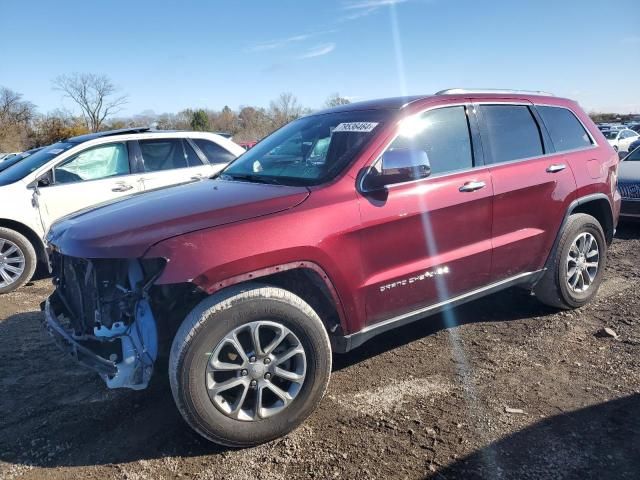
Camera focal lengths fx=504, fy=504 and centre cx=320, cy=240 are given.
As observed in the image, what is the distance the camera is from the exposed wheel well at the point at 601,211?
4.55 metres

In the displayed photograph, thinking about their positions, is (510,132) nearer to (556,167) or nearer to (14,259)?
(556,167)

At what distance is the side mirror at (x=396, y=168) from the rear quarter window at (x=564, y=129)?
1.79 m

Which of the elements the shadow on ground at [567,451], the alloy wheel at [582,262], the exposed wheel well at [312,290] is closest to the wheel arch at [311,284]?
the exposed wheel well at [312,290]

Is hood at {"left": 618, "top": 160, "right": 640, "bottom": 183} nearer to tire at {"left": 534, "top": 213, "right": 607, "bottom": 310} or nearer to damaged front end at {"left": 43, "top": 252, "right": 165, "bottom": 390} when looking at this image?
tire at {"left": 534, "top": 213, "right": 607, "bottom": 310}

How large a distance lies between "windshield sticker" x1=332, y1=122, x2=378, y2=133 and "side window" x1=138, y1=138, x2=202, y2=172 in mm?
3881

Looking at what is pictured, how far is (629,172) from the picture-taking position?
815cm

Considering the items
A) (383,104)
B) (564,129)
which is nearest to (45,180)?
(383,104)

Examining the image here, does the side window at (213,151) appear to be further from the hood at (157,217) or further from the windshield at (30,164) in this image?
the hood at (157,217)

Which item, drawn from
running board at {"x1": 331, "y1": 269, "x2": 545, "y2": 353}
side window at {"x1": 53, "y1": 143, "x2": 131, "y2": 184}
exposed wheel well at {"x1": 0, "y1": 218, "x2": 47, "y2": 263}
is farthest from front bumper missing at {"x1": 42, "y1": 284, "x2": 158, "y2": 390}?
side window at {"x1": 53, "y1": 143, "x2": 131, "y2": 184}

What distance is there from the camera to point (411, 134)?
341cm

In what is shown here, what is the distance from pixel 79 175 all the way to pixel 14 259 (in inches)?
49.5

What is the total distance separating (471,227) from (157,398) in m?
2.43

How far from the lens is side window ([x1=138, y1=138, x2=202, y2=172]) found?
6754 millimetres

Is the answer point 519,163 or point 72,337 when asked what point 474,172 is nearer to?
point 519,163
